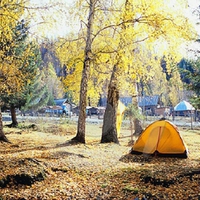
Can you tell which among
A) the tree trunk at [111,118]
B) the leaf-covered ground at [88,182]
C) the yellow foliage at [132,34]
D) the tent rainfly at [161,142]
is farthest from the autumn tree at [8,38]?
the tent rainfly at [161,142]

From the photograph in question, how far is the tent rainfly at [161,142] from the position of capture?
8602 mm

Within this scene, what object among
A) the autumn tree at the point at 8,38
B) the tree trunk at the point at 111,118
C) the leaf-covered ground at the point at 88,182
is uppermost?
the autumn tree at the point at 8,38

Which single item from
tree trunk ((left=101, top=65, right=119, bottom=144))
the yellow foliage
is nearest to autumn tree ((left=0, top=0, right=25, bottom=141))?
the yellow foliage

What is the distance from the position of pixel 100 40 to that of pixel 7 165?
6.83 meters

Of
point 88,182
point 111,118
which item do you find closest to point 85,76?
point 111,118

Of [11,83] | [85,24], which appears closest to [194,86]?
[85,24]

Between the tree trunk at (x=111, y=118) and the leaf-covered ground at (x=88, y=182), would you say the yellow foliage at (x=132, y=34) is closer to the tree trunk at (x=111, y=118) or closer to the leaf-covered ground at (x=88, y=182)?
the tree trunk at (x=111, y=118)

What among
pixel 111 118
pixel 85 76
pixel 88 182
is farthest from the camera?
pixel 111 118

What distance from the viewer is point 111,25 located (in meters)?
9.15

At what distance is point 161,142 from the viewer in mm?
8922

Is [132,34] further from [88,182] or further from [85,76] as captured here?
[88,182]

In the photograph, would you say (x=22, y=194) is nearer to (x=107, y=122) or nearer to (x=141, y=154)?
(x=141, y=154)

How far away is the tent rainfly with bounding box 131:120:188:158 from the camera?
860cm

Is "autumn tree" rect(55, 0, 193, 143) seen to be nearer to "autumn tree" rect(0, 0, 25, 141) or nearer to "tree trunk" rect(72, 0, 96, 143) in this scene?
"tree trunk" rect(72, 0, 96, 143)
